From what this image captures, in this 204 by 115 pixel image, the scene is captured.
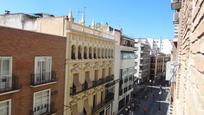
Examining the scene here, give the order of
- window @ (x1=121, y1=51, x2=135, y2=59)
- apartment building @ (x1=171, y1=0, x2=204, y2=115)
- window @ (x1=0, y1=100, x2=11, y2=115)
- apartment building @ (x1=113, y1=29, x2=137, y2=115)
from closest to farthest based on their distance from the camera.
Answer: apartment building @ (x1=171, y1=0, x2=204, y2=115) < window @ (x1=0, y1=100, x2=11, y2=115) < apartment building @ (x1=113, y1=29, x2=137, y2=115) < window @ (x1=121, y1=51, x2=135, y2=59)

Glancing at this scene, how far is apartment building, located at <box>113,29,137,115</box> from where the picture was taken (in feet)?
158

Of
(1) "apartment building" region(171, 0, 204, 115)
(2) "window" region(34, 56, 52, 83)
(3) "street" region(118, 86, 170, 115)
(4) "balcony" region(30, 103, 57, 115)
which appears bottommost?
(3) "street" region(118, 86, 170, 115)

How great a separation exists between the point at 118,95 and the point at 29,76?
31.3 metres

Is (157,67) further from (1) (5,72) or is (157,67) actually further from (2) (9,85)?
(1) (5,72)

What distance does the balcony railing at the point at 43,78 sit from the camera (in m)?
20.9

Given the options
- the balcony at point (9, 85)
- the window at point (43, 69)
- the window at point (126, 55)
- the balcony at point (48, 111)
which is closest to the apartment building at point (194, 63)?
the balcony at point (9, 85)

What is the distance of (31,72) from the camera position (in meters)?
20.9

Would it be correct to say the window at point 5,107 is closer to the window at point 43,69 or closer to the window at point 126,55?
the window at point 43,69

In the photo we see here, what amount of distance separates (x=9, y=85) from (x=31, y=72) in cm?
274

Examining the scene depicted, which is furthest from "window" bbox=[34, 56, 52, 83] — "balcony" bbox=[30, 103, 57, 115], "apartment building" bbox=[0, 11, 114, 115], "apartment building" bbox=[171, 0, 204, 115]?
"apartment building" bbox=[171, 0, 204, 115]

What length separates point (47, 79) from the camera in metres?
23.1

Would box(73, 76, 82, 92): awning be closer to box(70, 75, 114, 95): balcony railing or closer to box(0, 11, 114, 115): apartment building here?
box(0, 11, 114, 115): apartment building

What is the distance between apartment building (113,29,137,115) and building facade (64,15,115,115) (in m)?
4.09

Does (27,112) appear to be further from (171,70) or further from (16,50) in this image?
(171,70)
